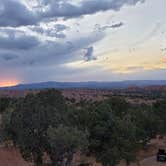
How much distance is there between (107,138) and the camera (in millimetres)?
28625

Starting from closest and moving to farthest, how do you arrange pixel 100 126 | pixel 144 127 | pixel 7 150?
pixel 100 126 → pixel 7 150 → pixel 144 127

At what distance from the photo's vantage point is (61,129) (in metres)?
22.3

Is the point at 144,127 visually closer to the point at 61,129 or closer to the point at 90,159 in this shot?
the point at 90,159

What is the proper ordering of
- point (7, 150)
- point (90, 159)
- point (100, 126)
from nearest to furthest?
1. point (100, 126)
2. point (90, 159)
3. point (7, 150)

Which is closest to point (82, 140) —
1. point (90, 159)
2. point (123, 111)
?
point (90, 159)

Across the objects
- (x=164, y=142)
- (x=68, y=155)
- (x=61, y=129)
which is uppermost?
(x=61, y=129)

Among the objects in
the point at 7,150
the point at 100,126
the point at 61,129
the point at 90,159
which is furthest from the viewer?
the point at 7,150

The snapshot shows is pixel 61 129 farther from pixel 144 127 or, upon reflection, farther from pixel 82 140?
pixel 144 127

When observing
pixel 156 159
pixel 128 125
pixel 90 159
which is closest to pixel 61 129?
pixel 128 125

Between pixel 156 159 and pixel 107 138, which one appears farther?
pixel 156 159

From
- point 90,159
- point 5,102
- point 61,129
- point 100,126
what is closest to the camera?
point 61,129

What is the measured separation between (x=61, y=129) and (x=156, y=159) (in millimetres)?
23255

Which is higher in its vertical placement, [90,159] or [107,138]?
[107,138]

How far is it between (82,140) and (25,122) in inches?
137
